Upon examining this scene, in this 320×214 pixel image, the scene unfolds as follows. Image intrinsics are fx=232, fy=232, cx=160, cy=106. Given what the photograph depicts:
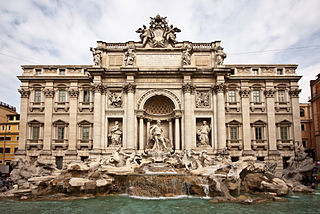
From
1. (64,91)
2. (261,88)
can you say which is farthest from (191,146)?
(64,91)

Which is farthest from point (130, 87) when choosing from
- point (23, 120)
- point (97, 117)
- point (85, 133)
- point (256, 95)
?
point (256, 95)

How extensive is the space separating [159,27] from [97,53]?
7.46 m

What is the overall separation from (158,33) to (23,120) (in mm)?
17930

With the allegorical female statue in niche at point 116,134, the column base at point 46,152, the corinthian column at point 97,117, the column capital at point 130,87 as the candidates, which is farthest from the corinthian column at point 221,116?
the column base at point 46,152

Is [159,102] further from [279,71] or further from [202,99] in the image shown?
[279,71]

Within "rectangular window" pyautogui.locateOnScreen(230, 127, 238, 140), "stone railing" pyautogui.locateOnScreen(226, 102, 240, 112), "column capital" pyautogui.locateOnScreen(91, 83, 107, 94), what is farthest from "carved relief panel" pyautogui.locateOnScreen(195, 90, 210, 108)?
"column capital" pyautogui.locateOnScreen(91, 83, 107, 94)

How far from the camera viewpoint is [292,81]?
26188 mm

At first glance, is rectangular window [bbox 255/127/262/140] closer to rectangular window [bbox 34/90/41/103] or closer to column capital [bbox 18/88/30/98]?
rectangular window [bbox 34/90/41/103]

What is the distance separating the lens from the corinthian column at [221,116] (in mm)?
23902

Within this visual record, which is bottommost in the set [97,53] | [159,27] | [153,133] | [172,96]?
[153,133]

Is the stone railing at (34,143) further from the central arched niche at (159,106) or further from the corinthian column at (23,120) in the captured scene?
the central arched niche at (159,106)

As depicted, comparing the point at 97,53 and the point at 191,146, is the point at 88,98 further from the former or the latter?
the point at 191,146

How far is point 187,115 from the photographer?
24188 millimetres

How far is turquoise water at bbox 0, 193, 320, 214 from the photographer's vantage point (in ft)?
41.8
